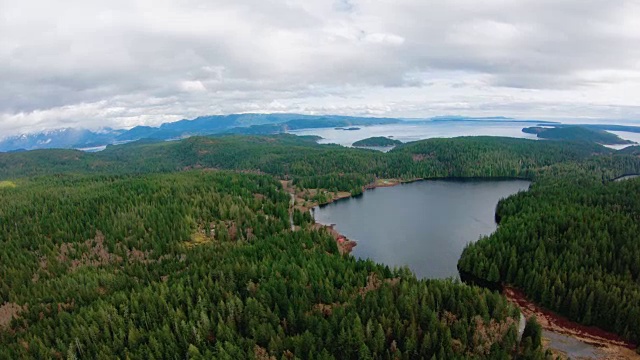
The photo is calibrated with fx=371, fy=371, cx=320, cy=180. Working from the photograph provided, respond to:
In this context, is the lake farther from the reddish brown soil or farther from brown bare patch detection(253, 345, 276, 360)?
brown bare patch detection(253, 345, 276, 360)

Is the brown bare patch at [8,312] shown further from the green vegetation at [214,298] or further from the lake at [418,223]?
the lake at [418,223]

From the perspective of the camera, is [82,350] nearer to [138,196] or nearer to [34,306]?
[34,306]

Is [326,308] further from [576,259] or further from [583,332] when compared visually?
[576,259]

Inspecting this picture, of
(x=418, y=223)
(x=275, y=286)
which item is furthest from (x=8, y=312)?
(x=418, y=223)

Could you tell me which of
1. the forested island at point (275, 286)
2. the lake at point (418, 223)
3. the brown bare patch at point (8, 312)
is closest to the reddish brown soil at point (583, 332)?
the forested island at point (275, 286)

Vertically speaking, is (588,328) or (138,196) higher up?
(138,196)

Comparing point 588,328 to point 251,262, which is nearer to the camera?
point 588,328

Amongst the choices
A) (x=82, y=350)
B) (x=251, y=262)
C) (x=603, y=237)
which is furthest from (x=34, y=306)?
(x=603, y=237)
